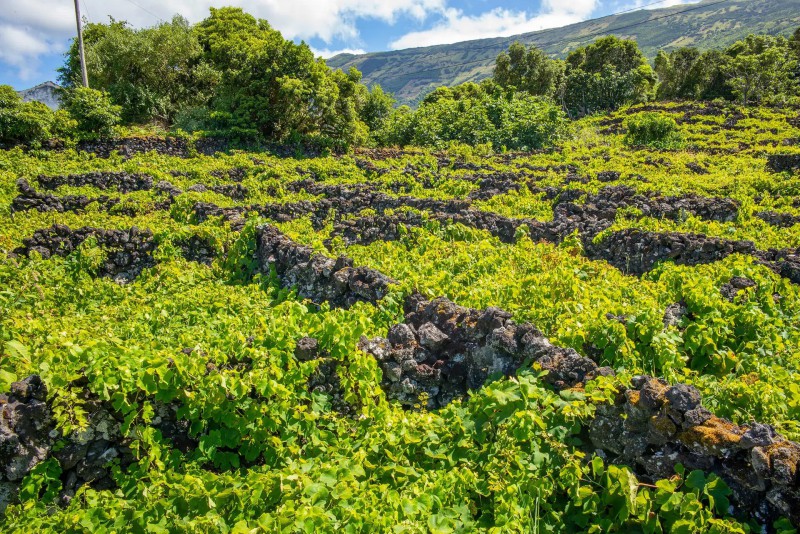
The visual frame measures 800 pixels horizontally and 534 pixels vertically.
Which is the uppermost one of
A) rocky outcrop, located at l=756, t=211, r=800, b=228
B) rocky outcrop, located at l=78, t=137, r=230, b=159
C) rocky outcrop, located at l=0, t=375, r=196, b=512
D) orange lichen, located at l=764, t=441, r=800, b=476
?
rocky outcrop, located at l=78, t=137, r=230, b=159

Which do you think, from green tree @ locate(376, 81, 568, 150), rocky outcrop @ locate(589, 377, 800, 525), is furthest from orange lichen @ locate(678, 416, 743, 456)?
green tree @ locate(376, 81, 568, 150)

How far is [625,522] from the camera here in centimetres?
349

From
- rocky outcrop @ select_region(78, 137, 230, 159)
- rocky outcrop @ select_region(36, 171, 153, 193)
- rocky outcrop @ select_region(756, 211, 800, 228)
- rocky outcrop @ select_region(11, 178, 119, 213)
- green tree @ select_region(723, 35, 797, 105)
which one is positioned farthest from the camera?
green tree @ select_region(723, 35, 797, 105)

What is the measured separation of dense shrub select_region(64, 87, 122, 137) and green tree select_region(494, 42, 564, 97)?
3477 centimetres

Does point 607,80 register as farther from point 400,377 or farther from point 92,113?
point 400,377

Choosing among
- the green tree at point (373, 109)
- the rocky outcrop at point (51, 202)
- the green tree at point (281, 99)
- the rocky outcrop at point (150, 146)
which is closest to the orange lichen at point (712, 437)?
the rocky outcrop at point (51, 202)

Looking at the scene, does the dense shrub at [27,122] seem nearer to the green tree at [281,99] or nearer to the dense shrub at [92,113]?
the dense shrub at [92,113]

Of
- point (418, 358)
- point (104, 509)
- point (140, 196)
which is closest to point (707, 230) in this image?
point (418, 358)

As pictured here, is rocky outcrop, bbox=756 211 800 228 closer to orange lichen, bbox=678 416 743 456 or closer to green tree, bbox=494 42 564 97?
orange lichen, bbox=678 416 743 456

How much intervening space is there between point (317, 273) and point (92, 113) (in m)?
18.1

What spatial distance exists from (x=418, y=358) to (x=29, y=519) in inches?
154

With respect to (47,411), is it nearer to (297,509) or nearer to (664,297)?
(297,509)

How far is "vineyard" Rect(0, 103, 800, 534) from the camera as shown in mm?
3541

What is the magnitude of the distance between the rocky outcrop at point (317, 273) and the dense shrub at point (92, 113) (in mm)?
15159
